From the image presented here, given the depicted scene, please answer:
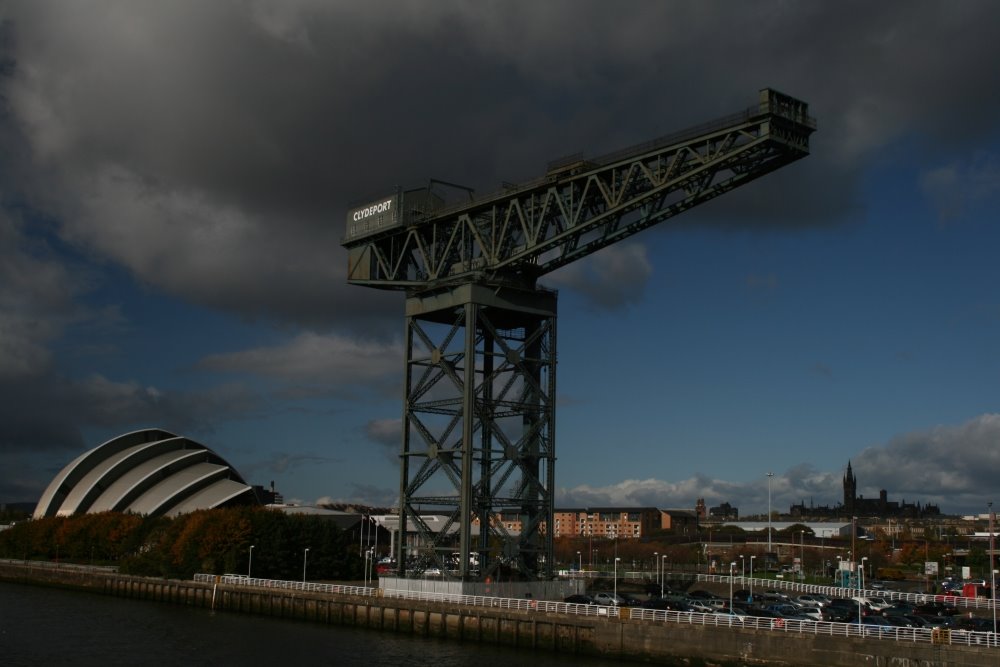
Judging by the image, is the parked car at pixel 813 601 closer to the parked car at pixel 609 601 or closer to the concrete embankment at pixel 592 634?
the parked car at pixel 609 601

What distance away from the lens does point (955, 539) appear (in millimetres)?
181500

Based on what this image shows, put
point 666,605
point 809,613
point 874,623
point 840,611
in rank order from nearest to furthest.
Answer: point 874,623 → point 840,611 → point 809,613 → point 666,605

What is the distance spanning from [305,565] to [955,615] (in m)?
49.8

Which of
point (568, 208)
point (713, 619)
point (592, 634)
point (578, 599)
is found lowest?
point (592, 634)

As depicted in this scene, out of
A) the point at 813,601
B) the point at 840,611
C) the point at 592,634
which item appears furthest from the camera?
the point at 813,601

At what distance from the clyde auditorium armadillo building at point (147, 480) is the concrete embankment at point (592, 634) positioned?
4901cm

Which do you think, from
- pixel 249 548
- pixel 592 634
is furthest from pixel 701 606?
pixel 249 548

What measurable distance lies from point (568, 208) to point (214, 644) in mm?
31427

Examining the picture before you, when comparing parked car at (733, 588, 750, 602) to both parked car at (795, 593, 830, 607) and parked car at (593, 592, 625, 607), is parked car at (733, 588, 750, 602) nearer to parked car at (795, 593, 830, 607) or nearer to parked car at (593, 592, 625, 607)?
parked car at (795, 593, 830, 607)

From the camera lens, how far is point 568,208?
60.5 m

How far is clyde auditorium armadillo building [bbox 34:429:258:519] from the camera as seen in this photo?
12912 cm

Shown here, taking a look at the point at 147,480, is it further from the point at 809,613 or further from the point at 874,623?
the point at 874,623

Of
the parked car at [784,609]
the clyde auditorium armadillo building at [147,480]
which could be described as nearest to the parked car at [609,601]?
the parked car at [784,609]

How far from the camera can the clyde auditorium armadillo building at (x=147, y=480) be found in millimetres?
129125
